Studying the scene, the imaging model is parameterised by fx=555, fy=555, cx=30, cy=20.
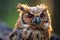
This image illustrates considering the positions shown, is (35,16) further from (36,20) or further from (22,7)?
(22,7)

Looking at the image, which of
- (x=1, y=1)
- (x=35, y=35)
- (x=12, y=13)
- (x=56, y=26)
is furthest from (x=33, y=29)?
(x=1, y=1)

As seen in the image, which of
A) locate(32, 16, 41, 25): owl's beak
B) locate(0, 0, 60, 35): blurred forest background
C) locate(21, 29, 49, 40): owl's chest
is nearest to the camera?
locate(32, 16, 41, 25): owl's beak

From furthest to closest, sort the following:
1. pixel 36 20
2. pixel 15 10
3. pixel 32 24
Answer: pixel 15 10 < pixel 32 24 < pixel 36 20

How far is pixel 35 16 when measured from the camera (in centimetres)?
551

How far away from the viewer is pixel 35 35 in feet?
18.6

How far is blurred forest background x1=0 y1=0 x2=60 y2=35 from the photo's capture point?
227 inches

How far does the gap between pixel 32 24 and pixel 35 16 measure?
127mm

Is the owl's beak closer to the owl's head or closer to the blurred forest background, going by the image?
the owl's head

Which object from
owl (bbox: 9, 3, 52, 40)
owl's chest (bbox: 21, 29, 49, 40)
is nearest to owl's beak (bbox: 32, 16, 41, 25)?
owl (bbox: 9, 3, 52, 40)

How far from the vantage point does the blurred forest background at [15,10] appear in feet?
18.9

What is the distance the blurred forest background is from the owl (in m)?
0.07

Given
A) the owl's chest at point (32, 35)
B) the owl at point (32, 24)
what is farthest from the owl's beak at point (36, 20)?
the owl's chest at point (32, 35)

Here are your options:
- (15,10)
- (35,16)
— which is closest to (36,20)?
(35,16)

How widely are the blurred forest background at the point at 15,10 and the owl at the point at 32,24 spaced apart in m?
0.07
